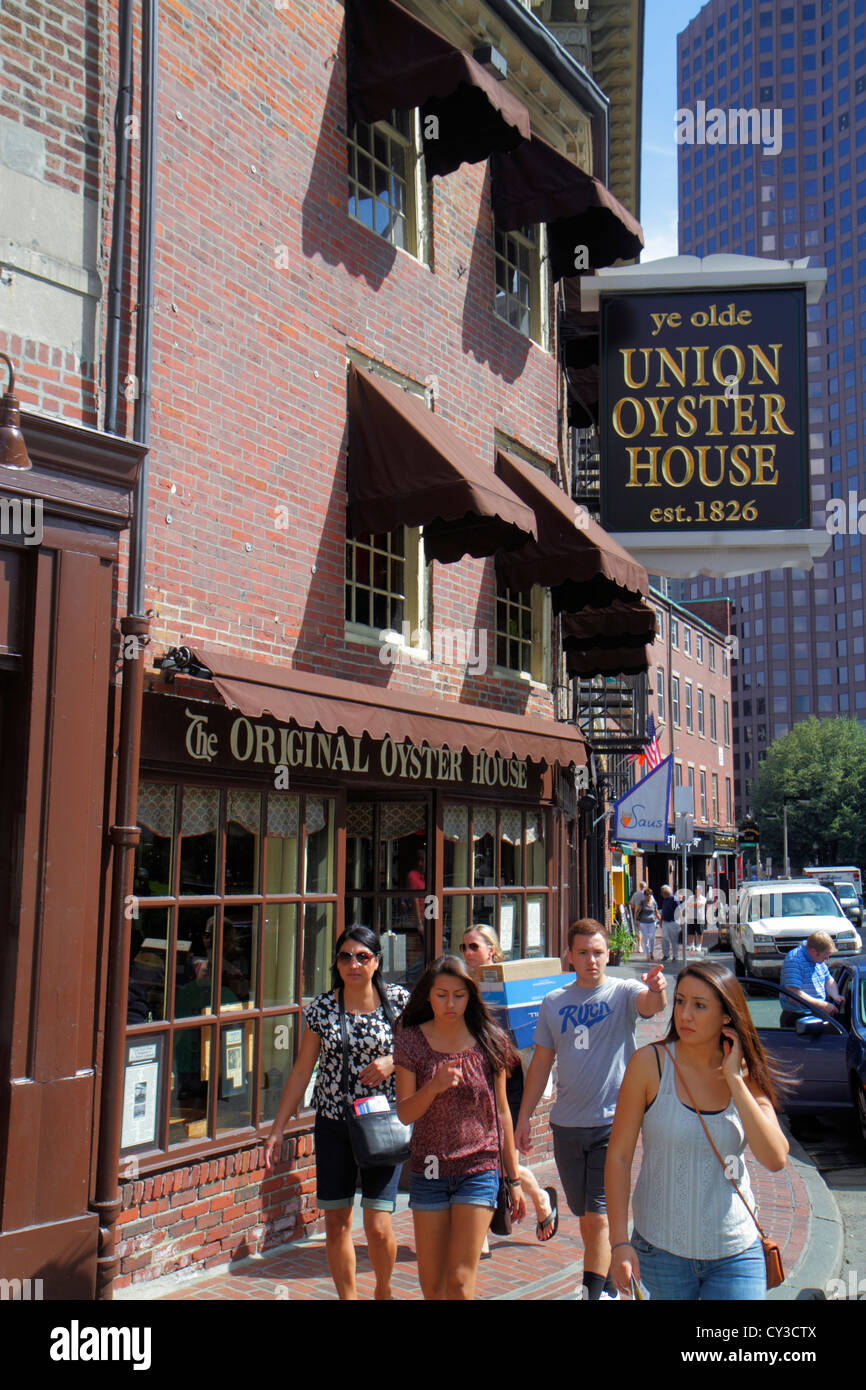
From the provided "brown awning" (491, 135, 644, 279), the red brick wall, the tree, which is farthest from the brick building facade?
the tree

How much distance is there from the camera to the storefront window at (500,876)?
9.95m

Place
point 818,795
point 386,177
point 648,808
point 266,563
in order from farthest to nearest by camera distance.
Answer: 1. point 818,795
2. point 648,808
3. point 386,177
4. point 266,563

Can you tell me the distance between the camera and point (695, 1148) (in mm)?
4004

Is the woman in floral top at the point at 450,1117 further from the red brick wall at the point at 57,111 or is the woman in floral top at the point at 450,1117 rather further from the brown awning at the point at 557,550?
the brown awning at the point at 557,550

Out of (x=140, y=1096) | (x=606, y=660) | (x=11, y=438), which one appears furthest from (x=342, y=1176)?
(x=606, y=660)

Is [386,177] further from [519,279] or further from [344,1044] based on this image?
[344,1044]

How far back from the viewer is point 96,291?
6617mm

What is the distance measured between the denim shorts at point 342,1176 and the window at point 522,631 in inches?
231

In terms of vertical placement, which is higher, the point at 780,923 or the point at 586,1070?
the point at 586,1070

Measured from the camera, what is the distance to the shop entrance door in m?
9.57

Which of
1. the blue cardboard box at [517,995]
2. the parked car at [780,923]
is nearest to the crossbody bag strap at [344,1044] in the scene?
the blue cardboard box at [517,995]

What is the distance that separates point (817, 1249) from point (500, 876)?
160 inches

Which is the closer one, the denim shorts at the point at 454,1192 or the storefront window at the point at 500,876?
the denim shorts at the point at 454,1192
